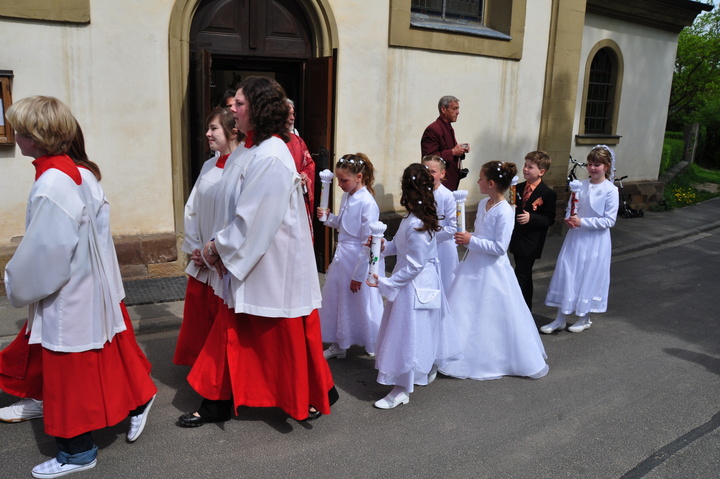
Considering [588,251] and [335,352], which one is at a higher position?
[588,251]

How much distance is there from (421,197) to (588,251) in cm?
257

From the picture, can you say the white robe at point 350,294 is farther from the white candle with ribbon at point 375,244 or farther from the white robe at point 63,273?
the white robe at point 63,273

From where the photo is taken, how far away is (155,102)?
6762 mm

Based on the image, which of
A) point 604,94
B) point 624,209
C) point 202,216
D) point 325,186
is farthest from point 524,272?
point 604,94

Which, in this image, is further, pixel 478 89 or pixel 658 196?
pixel 658 196

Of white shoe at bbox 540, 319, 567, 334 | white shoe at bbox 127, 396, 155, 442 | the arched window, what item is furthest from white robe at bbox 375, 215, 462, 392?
the arched window

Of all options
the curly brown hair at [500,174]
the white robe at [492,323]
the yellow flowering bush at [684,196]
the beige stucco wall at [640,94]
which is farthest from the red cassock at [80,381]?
the yellow flowering bush at [684,196]

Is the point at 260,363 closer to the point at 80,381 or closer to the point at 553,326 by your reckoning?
the point at 80,381

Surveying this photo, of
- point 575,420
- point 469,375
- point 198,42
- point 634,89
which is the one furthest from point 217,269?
point 634,89

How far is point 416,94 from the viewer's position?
8750mm

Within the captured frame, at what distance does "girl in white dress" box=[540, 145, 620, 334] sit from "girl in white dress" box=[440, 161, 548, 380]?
124 centimetres

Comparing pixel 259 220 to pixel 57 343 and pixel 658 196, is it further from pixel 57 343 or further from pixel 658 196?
pixel 658 196

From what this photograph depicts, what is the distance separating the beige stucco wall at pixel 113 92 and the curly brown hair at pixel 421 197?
3.67m

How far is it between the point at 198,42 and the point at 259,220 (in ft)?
14.4
